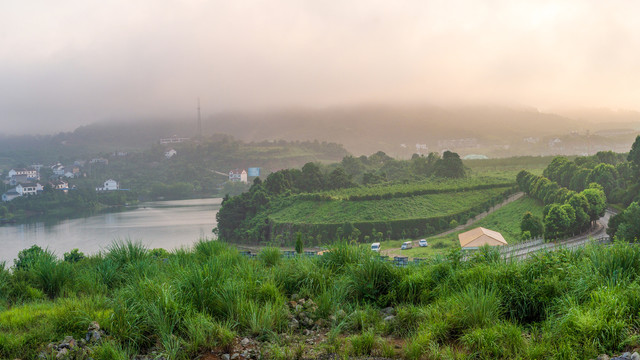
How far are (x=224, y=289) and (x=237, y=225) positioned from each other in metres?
33.0

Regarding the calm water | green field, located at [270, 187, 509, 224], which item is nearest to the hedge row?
green field, located at [270, 187, 509, 224]

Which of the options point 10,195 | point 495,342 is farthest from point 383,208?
point 10,195

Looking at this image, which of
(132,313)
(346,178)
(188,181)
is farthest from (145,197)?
(132,313)

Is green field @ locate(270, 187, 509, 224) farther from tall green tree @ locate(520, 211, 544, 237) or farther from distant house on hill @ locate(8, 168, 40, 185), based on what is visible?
distant house on hill @ locate(8, 168, 40, 185)

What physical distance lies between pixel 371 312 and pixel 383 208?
31.1 meters

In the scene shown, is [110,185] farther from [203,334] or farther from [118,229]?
[203,334]

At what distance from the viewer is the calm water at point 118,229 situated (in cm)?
3631

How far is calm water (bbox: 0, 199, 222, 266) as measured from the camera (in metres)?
36.3

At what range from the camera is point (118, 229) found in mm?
40219

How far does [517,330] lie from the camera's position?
3391 mm

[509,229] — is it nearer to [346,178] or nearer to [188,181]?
[346,178]

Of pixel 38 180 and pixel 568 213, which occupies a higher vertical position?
pixel 38 180

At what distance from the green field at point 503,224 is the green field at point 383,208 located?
1837mm

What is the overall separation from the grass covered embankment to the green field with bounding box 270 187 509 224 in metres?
28.9
